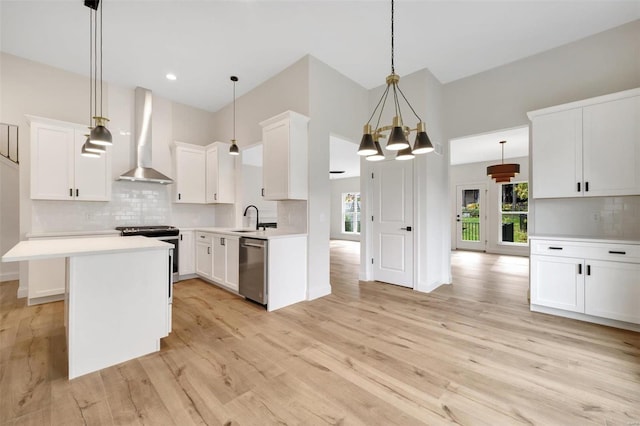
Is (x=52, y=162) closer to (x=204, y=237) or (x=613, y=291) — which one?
(x=204, y=237)

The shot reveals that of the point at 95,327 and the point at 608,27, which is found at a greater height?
the point at 608,27

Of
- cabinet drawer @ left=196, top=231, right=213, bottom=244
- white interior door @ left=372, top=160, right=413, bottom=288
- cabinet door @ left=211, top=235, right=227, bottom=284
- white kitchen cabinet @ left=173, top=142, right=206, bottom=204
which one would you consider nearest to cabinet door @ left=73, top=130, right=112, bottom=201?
white kitchen cabinet @ left=173, top=142, right=206, bottom=204

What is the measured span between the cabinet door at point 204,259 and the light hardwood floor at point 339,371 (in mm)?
1152

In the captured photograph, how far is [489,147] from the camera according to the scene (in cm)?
661

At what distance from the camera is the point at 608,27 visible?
308cm

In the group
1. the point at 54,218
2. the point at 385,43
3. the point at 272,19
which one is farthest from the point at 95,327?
the point at 385,43

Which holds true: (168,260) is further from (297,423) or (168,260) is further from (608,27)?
(608,27)

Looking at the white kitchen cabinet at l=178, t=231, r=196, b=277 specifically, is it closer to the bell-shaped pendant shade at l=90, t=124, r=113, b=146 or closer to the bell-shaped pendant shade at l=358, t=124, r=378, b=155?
the bell-shaped pendant shade at l=90, t=124, r=113, b=146

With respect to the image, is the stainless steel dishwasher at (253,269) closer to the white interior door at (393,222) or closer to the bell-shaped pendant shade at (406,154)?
the bell-shaped pendant shade at (406,154)

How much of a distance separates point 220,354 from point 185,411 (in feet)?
2.13

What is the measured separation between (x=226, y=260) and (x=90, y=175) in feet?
7.86

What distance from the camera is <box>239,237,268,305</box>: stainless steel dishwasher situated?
3.27 m

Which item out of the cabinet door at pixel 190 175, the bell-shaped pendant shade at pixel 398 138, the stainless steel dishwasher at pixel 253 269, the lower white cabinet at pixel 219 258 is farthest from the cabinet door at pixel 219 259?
the bell-shaped pendant shade at pixel 398 138

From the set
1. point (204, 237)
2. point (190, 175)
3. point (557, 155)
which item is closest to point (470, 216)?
point (557, 155)
